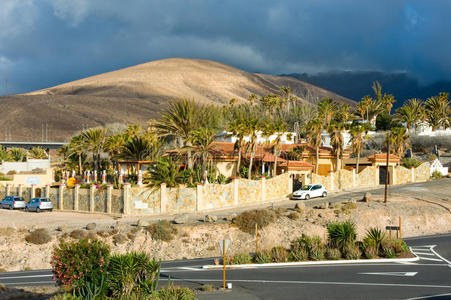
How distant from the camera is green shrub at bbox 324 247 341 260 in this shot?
1025 inches

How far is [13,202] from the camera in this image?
5106 centimetres

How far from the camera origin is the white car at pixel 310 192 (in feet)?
167

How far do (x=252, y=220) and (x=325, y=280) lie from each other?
18808 mm

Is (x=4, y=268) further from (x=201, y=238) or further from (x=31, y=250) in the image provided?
(x=201, y=238)

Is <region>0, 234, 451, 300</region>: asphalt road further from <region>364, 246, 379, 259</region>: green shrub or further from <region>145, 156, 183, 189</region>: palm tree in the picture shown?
<region>145, 156, 183, 189</region>: palm tree

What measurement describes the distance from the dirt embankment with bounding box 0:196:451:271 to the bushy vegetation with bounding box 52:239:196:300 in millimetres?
19040

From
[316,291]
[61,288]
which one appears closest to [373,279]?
[316,291]

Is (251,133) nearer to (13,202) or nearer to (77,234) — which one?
(77,234)

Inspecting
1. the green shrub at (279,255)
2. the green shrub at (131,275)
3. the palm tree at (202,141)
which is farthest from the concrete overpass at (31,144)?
the green shrub at (131,275)

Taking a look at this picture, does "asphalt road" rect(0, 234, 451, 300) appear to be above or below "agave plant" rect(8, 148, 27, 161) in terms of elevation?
below

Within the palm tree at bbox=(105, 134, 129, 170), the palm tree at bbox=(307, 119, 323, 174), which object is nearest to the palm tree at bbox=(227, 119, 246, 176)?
the palm tree at bbox=(307, 119, 323, 174)

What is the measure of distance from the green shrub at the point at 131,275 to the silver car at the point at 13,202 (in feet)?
130

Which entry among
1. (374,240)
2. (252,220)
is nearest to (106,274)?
(374,240)

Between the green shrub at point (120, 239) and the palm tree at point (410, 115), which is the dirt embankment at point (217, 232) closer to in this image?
the green shrub at point (120, 239)
